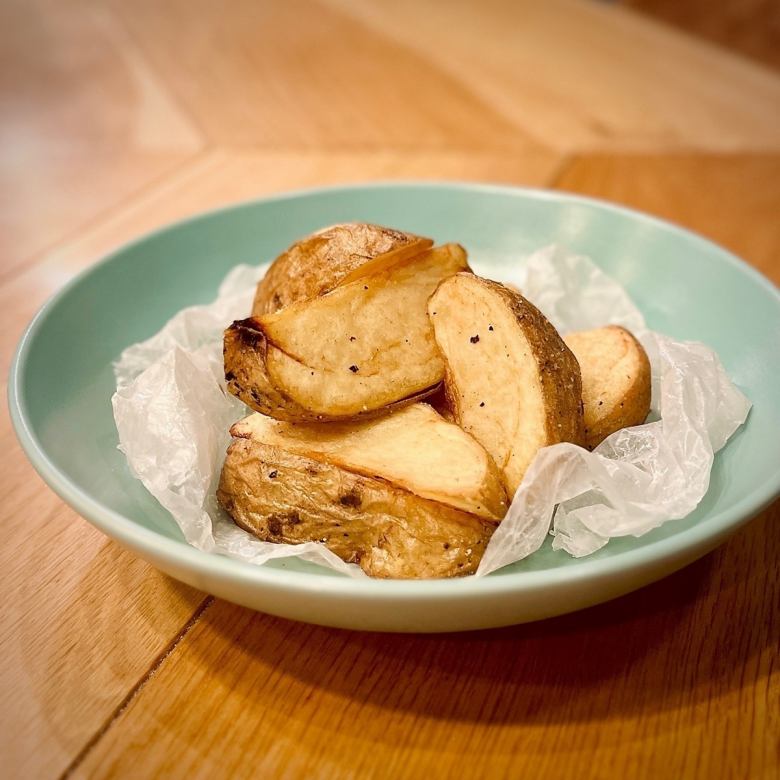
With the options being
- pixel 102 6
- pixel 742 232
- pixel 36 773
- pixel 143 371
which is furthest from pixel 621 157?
pixel 102 6

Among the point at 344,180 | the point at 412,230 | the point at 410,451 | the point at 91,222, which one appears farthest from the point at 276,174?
the point at 410,451

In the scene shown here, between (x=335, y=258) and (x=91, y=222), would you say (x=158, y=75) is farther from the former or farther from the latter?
(x=335, y=258)

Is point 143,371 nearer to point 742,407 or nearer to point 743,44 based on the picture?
point 742,407

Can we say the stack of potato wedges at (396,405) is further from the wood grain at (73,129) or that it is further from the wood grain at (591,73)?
the wood grain at (591,73)

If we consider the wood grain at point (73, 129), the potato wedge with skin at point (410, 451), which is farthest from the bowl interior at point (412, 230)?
the wood grain at point (73, 129)

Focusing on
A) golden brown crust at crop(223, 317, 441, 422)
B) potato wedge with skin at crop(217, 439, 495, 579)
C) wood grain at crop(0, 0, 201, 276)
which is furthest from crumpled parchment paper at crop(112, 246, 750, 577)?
wood grain at crop(0, 0, 201, 276)

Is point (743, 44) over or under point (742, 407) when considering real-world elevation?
under

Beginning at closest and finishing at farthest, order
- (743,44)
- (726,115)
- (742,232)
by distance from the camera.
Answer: (742,232)
(726,115)
(743,44)
